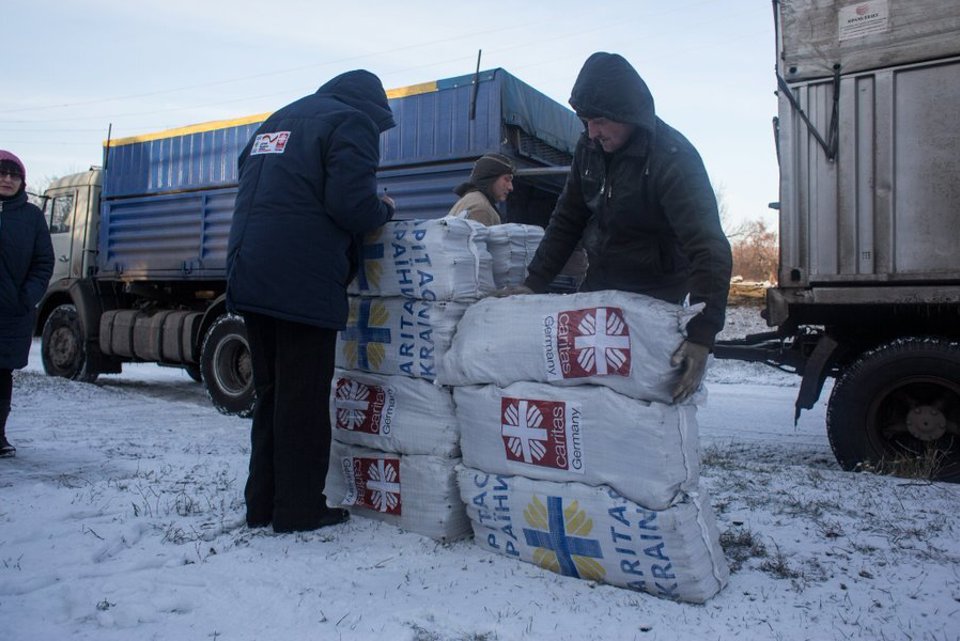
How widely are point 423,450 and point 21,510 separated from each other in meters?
1.90

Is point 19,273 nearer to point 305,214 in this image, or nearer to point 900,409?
point 305,214

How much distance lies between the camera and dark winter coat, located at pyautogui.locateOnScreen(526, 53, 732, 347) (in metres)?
2.64

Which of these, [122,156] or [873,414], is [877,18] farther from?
[122,156]

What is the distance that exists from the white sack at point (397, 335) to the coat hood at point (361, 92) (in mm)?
842

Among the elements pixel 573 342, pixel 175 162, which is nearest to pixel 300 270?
pixel 573 342

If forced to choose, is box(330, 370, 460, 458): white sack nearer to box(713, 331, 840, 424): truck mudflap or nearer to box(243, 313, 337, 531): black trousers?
box(243, 313, 337, 531): black trousers

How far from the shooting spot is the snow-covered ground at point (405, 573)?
2301 millimetres

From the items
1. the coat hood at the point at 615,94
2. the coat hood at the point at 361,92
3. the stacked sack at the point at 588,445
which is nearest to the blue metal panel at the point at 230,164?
the coat hood at the point at 361,92

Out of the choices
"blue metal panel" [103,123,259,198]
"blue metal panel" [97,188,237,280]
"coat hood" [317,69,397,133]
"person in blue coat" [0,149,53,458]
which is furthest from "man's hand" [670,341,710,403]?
"blue metal panel" [97,188,237,280]

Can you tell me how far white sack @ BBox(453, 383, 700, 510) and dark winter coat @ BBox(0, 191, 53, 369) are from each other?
3452mm

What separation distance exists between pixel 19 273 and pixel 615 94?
13.8 ft

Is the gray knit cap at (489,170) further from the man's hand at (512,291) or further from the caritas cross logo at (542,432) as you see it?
the caritas cross logo at (542,432)

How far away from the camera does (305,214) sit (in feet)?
10.2

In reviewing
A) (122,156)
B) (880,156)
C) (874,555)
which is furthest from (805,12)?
(122,156)
